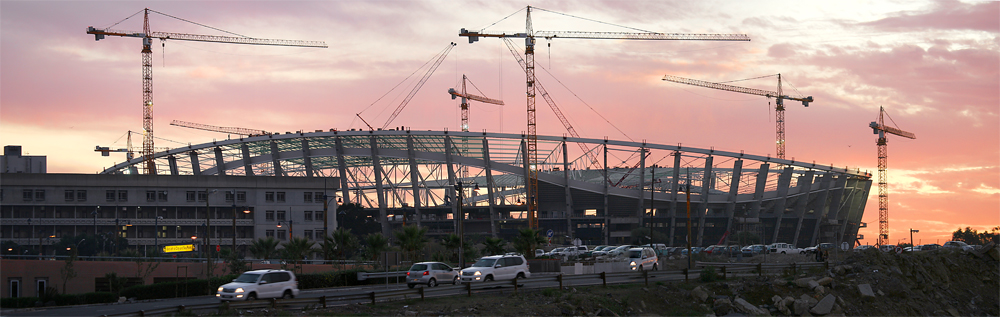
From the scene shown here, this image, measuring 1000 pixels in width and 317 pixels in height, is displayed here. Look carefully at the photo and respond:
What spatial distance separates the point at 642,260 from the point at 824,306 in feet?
49.7

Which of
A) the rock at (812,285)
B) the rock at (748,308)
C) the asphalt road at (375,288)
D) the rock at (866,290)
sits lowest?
the rock at (748,308)

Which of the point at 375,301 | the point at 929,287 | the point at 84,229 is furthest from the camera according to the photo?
the point at 84,229

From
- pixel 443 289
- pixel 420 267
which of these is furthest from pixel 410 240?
pixel 443 289

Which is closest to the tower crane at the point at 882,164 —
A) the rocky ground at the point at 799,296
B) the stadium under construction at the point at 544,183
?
the stadium under construction at the point at 544,183

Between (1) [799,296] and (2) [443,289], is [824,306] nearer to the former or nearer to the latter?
(1) [799,296]

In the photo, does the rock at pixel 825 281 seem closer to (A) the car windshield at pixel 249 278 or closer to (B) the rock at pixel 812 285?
(B) the rock at pixel 812 285

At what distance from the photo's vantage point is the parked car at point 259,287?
114 feet

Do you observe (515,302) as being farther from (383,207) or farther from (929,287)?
(383,207)

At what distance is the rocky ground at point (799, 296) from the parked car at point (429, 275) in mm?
7016

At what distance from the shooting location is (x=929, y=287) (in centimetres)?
4659

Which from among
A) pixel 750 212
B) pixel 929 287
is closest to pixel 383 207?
pixel 750 212

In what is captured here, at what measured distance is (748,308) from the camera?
132ft

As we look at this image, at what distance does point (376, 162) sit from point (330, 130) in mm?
9280

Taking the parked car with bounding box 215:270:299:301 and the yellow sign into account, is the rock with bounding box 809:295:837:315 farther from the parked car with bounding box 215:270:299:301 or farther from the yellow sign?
the yellow sign
